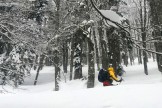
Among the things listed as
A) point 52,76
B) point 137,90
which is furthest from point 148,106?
point 52,76

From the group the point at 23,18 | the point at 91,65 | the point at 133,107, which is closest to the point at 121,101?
the point at 133,107

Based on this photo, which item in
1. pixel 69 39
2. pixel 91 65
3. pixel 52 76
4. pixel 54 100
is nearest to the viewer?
pixel 54 100

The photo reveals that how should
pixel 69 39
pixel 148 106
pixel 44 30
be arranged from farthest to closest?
pixel 69 39
pixel 44 30
pixel 148 106

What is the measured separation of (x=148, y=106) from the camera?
849 cm

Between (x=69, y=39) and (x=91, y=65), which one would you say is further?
(x=69, y=39)

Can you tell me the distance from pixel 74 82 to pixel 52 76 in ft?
29.9

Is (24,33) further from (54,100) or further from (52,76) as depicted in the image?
(52,76)

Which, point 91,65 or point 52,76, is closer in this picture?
point 91,65

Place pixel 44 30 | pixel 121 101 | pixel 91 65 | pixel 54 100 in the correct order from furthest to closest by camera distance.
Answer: pixel 91 65
pixel 54 100
pixel 44 30
pixel 121 101

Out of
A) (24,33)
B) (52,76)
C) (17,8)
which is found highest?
(17,8)

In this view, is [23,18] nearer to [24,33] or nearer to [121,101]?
[24,33]

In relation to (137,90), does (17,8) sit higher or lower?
higher

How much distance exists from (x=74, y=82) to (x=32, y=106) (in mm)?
17817

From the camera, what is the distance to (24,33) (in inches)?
356
